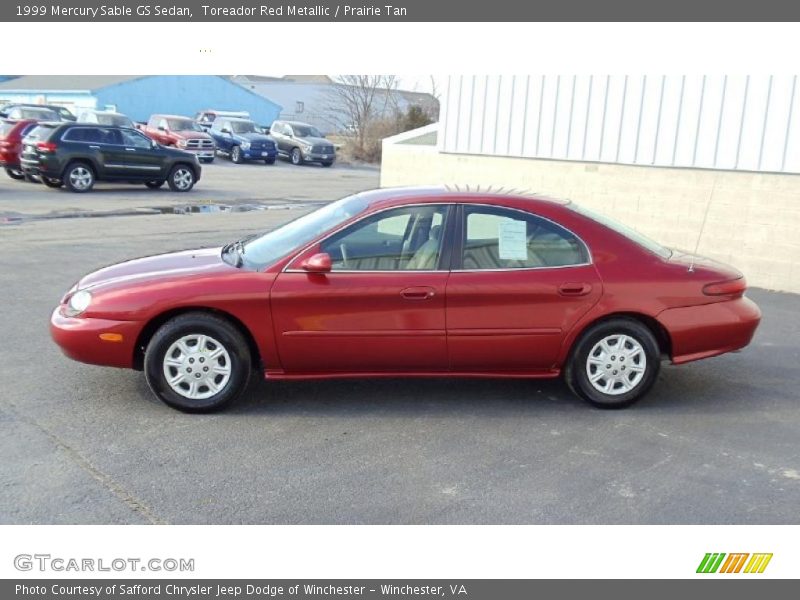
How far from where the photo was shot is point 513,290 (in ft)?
17.8

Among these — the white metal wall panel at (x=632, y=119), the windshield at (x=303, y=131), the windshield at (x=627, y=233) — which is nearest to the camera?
the windshield at (x=627, y=233)

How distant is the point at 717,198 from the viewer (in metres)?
10.5

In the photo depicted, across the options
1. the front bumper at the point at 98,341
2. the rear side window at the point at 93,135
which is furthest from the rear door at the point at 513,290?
the rear side window at the point at 93,135

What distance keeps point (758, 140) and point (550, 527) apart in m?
7.91

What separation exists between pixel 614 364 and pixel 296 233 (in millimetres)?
2431

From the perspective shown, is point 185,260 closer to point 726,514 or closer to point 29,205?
point 726,514

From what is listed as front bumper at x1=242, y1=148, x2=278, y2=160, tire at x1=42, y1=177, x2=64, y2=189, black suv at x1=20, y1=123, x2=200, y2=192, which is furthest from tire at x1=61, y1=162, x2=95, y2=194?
front bumper at x1=242, y1=148, x2=278, y2=160

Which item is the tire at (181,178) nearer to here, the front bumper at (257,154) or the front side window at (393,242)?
Result: the front bumper at (257,154)

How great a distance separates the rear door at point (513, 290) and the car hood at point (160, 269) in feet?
5.38

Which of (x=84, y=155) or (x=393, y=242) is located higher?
(x=84, y=155)

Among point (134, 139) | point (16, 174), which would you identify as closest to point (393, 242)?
point (134, 139)

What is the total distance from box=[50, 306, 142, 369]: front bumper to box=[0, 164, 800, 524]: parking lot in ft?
1.11

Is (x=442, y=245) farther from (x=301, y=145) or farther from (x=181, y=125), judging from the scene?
(x=301, y=145)

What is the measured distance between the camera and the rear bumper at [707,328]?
5.62 metres
